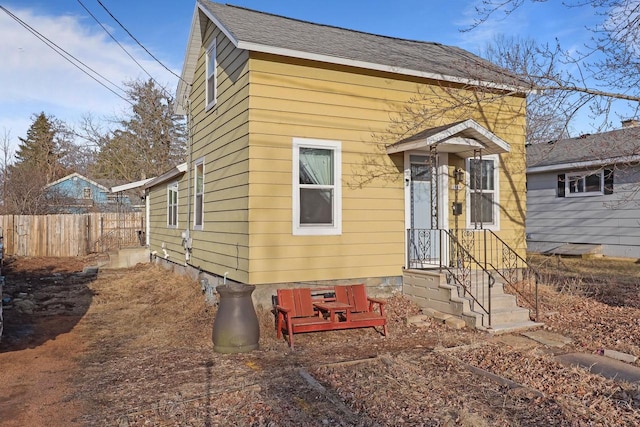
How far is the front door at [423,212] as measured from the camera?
967 centimetres

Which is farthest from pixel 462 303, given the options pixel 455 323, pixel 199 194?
pixel 199 194

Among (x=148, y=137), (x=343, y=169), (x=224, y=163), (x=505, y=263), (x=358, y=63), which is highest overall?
(x=148, y=137)

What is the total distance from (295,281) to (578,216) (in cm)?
1406

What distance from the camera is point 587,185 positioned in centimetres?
1784

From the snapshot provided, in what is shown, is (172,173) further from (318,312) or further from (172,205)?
(318,312)

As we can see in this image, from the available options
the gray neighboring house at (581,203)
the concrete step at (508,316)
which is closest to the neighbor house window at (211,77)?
the concrete step at (508,316)

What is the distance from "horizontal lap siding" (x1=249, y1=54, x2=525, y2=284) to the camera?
27.1 feet

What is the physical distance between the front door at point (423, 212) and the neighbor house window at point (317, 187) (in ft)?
5.48

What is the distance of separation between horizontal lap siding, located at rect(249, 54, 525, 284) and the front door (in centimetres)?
35

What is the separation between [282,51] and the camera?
8.20 m

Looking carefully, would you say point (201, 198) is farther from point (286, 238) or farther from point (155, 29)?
point (155, 29)

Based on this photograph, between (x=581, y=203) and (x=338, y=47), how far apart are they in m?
13.0

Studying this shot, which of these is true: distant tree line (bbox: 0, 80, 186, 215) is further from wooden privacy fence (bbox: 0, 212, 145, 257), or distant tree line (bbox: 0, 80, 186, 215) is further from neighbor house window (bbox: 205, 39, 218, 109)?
neighbor house window (bbox: 205, 39, 218, 109)

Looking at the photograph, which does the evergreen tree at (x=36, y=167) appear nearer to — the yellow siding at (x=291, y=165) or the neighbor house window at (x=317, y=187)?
the yellow siding at (x=291, y=165)
